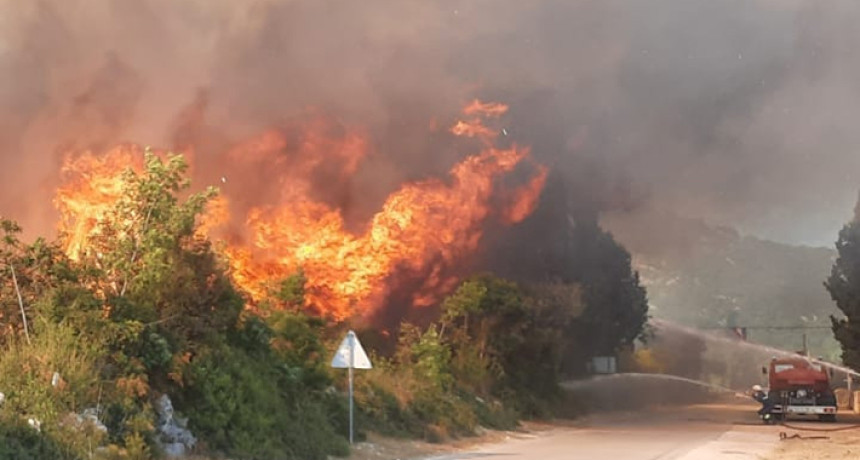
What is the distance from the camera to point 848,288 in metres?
57.2

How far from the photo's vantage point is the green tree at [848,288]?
55.8 m

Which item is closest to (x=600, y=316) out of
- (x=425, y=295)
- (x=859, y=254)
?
(x=859, y=254)

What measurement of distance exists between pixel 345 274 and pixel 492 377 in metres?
12.0

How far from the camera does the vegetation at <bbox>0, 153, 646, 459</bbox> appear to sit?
1502 centimetres

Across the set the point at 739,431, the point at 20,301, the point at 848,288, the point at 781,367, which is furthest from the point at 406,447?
the point at 848,288

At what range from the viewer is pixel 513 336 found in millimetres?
40000

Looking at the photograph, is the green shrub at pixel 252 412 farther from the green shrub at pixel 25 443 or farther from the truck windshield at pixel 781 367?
the truck windshield at pixel 781 367

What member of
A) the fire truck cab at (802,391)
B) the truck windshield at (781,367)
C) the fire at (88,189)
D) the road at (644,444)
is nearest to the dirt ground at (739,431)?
the road at (644,444)

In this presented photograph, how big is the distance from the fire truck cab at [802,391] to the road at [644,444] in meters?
4.39

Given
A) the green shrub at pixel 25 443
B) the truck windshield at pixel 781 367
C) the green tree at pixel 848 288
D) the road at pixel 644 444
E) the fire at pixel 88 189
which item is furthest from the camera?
the green tree at pixel 848 288

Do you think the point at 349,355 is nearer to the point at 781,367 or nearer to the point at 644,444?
the point at 644,444

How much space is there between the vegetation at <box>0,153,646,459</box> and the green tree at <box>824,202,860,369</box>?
3583 cm

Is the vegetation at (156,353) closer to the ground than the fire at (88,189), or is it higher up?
closer to the ground

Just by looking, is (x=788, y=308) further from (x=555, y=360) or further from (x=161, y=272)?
(x=161, y=272)
